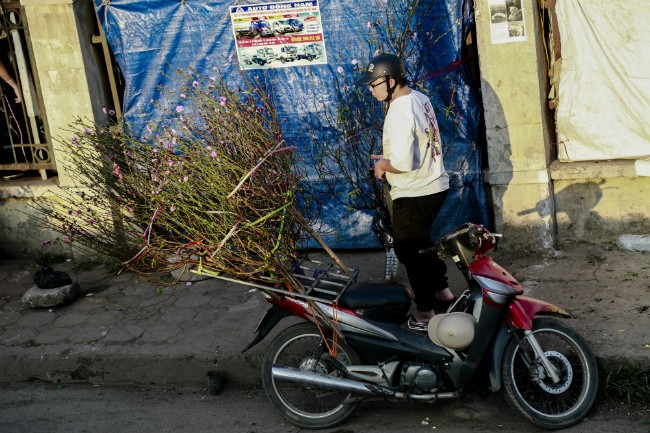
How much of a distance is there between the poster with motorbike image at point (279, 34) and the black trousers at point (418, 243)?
6.76ft

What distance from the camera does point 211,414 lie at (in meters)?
5.38

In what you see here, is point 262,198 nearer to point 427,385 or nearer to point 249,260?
point 249,260

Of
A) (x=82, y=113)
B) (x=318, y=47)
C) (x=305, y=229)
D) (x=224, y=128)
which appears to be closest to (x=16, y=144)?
(x=82, y=113)

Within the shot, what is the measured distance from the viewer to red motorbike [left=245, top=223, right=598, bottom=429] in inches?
183

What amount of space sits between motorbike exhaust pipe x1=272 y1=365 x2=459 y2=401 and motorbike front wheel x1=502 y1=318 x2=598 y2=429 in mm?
357

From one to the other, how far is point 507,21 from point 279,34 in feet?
6.08

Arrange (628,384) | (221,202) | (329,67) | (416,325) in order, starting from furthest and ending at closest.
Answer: (329,67), (416,325), (628,384), (221,202)

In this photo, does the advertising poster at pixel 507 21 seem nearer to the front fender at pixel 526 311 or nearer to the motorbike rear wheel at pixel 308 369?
the front fender at pixel 526 311

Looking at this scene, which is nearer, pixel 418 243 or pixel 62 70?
pixel 418 243

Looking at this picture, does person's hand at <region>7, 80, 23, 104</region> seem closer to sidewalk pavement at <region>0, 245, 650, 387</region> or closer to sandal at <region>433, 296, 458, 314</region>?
sidewalk pavement at <region>0, 245, 650, 387</region>

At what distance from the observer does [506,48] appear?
22.0 feet

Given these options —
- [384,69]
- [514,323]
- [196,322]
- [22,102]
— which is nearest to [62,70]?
[22,102]

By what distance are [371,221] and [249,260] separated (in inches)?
108

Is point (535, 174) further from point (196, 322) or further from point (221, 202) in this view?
point (221, 202)
